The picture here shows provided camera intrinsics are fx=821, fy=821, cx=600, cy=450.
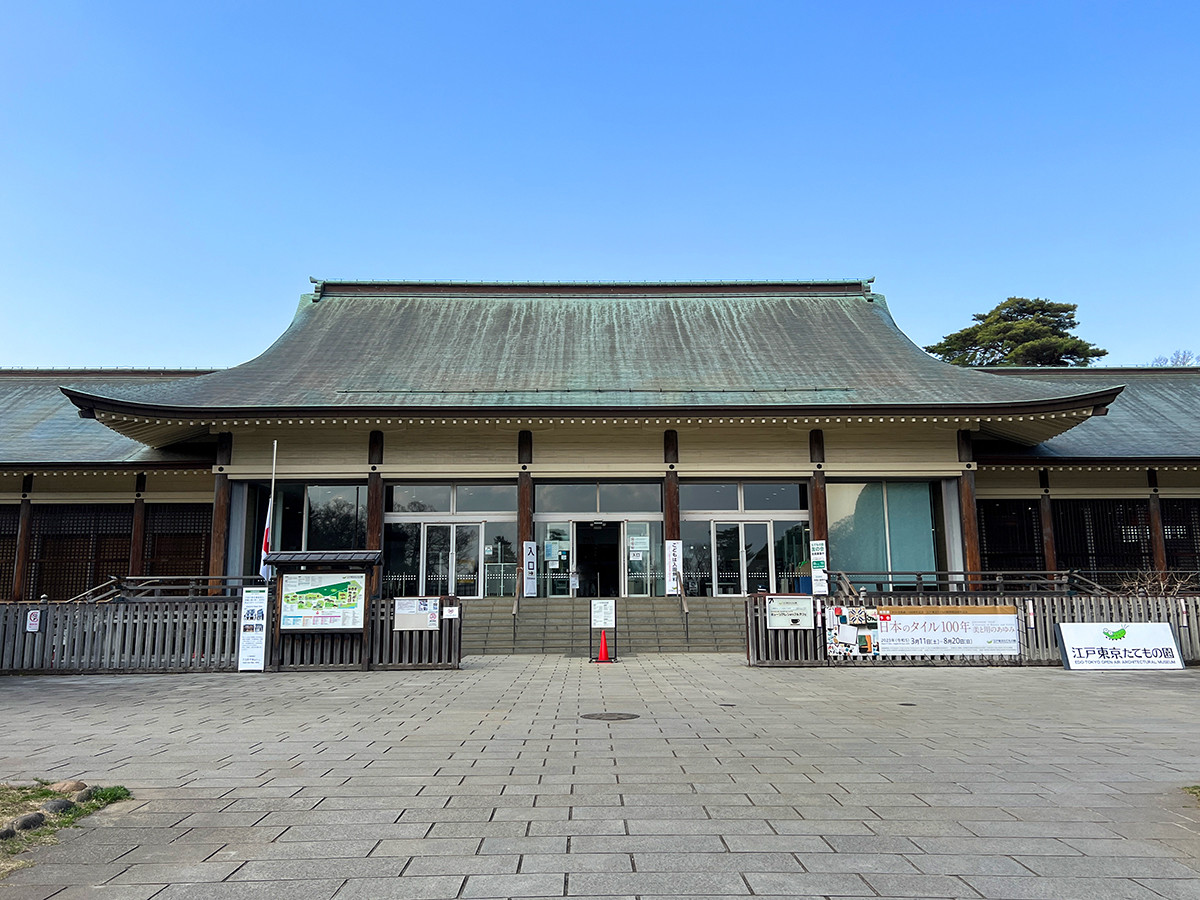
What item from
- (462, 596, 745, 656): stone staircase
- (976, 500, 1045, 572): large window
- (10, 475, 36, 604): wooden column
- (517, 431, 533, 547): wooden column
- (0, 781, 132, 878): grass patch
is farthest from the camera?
(976, 500, 1045, 572): large window

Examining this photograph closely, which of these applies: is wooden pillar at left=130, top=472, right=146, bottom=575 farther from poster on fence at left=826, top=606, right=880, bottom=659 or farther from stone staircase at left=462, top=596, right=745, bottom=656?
poster on fence at left=826, top=606, right=880, bottom=659

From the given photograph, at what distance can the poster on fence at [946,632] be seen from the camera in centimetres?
1470

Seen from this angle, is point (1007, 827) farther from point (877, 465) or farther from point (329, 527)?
point (329, 527)

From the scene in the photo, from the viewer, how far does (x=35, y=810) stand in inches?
204

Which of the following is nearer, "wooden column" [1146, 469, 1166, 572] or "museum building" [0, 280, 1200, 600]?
"museum building" [0, 280, 1200, 600]

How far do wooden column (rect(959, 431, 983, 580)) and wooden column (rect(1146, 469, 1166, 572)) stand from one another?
523cm

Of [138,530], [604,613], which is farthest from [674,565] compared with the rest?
[138,530]

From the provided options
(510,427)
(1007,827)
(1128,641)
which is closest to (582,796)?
(1007,827)

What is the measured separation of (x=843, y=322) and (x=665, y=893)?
24608mm

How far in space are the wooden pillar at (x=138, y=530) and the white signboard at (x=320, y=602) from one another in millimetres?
10405

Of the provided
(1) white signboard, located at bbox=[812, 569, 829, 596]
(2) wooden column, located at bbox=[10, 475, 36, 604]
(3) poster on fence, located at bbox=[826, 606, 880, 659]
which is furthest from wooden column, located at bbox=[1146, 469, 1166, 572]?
(2) wooden column, located at bbox=[10, 475, 36, 604]

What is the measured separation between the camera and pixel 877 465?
70.6 feet

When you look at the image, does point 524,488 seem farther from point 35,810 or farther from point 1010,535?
point 35,810

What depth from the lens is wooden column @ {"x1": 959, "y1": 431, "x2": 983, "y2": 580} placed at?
808 inches
